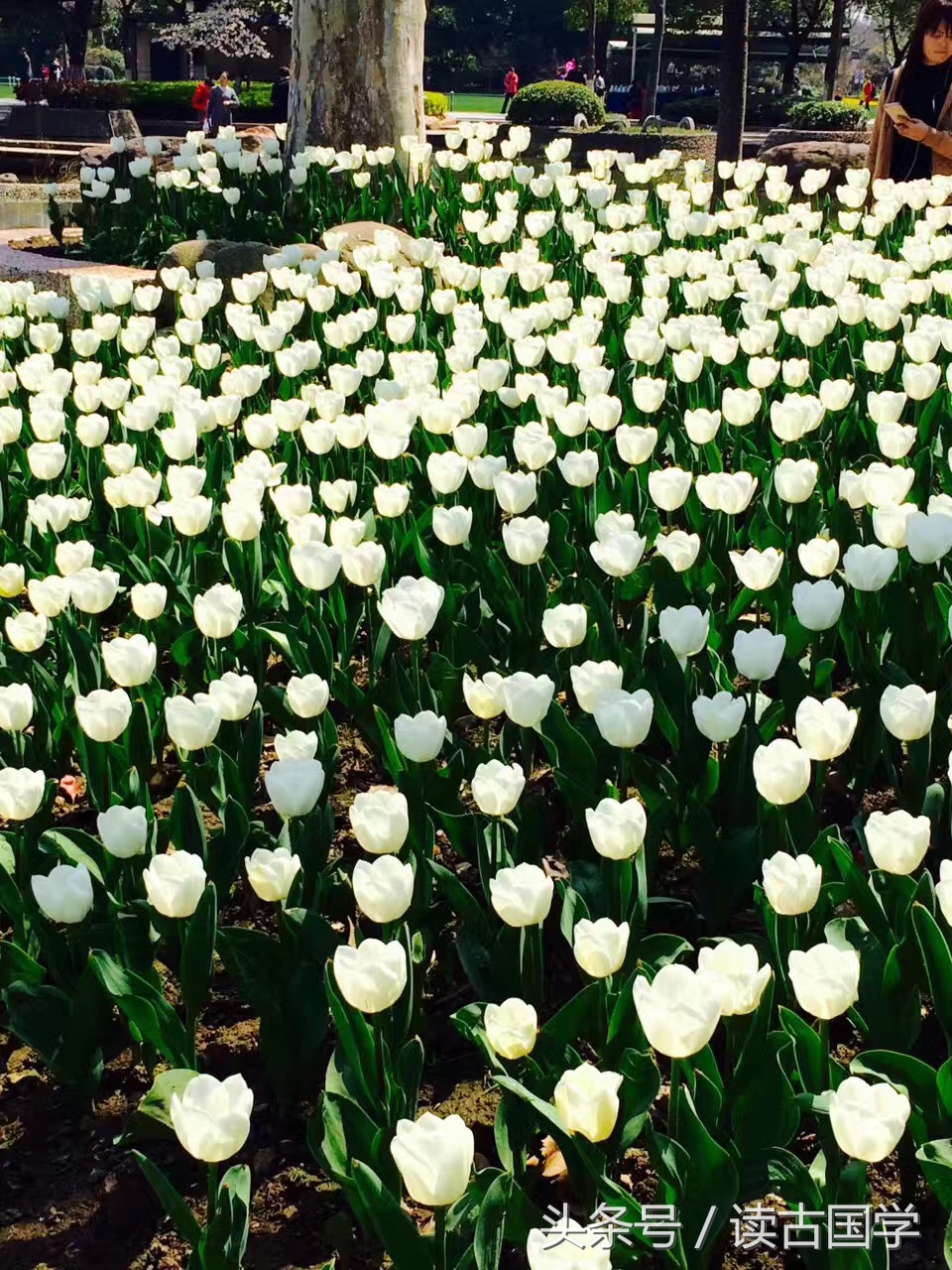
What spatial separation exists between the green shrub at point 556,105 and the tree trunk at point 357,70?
1448 cm

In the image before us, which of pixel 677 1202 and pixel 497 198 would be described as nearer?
pixel 677 1202

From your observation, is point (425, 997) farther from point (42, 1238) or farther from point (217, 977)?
point (42, 1238)

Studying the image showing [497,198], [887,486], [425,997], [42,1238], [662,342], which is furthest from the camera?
[497,198]

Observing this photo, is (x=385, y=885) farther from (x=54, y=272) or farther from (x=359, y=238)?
(x=54, y=272)

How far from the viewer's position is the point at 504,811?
1.99 metres

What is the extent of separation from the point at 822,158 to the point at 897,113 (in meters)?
4.84

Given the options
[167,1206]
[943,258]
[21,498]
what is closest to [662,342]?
[943,258]

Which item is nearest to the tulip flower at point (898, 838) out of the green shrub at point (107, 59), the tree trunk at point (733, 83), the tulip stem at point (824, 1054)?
the tulip stem at point (824, 1054)

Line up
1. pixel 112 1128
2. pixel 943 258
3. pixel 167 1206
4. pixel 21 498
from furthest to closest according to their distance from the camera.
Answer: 1. pixel 943 258
2. pixel 21 498
3. pixel 112 1128
4. pixel 167 1206

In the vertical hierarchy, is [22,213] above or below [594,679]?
below

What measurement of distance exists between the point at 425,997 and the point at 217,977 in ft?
1.19

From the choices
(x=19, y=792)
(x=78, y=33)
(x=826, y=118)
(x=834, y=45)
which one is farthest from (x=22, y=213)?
(x=78, y=33)

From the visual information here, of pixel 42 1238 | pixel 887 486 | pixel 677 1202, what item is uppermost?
pixel 887 486

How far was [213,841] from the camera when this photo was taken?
2.26 meters
